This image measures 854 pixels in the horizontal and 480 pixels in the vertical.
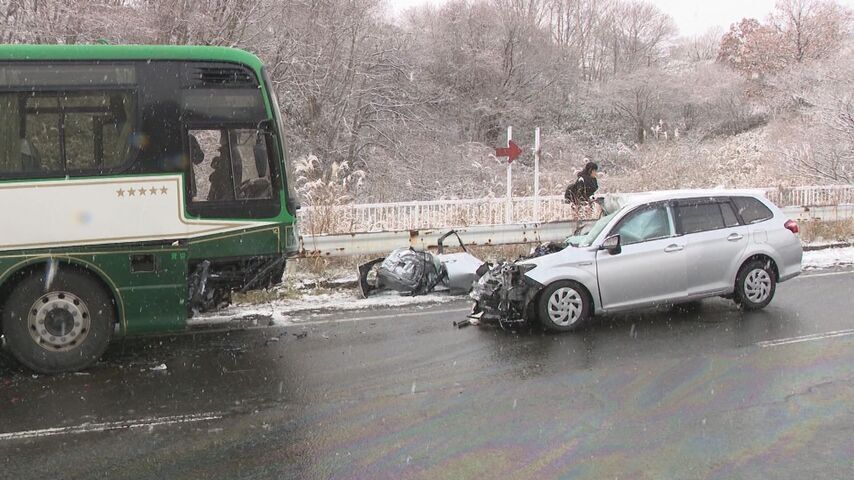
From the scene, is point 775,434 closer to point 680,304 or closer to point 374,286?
point 680,304

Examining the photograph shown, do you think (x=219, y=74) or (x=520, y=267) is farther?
(x=520, y=267)

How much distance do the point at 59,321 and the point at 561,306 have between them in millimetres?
5217

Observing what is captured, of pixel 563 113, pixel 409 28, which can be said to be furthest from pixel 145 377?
pixel 563 113

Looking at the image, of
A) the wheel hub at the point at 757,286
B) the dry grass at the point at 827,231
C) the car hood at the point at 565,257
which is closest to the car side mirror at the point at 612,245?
the car hood at the point at 565,257

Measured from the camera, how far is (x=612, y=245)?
867 centimetres

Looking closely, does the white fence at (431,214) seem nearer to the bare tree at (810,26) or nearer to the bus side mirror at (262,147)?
the bus side mirror at (262,147)

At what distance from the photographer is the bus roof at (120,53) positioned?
23.5 ft

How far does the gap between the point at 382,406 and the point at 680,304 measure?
5.35m

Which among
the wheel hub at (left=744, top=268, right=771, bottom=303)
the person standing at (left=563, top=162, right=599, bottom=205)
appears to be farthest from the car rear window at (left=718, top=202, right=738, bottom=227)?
the person standing at (left=563, top=162, right=599, bottom=205)

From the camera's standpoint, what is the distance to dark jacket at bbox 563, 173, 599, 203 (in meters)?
14.1

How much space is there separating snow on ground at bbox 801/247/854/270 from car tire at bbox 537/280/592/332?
6.10 meters

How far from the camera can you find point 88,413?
598 centimetres

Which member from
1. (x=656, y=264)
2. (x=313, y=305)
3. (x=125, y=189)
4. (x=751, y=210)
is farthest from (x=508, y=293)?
(x=125, y=189)

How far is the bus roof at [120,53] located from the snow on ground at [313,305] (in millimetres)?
3324
